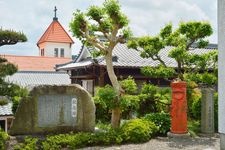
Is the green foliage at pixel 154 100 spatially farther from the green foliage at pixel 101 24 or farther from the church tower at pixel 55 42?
the church tower at pixel 55 42

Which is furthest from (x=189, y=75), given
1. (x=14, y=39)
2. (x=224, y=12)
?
(x=14, y=39)

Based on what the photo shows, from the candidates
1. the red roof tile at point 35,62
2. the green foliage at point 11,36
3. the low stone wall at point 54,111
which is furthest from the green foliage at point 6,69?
the red roof tile at point 35,62

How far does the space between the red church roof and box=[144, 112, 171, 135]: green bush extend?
46.8 metres

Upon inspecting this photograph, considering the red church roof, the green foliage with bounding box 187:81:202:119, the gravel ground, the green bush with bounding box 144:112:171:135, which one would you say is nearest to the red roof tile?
the red church roof

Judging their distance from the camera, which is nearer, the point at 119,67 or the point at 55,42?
the point at 119,67

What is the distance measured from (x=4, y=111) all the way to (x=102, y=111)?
1199 cm

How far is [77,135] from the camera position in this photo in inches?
449

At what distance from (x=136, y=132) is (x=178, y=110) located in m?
1.80

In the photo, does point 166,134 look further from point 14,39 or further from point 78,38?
point 14,39

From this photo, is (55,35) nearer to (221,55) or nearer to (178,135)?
(178,135)

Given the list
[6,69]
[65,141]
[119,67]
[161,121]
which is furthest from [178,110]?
[119,67]

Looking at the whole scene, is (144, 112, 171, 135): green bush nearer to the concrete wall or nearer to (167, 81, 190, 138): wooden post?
(167, 81, 190, 138): wooden post

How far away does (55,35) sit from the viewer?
196 ft

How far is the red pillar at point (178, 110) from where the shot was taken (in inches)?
492
